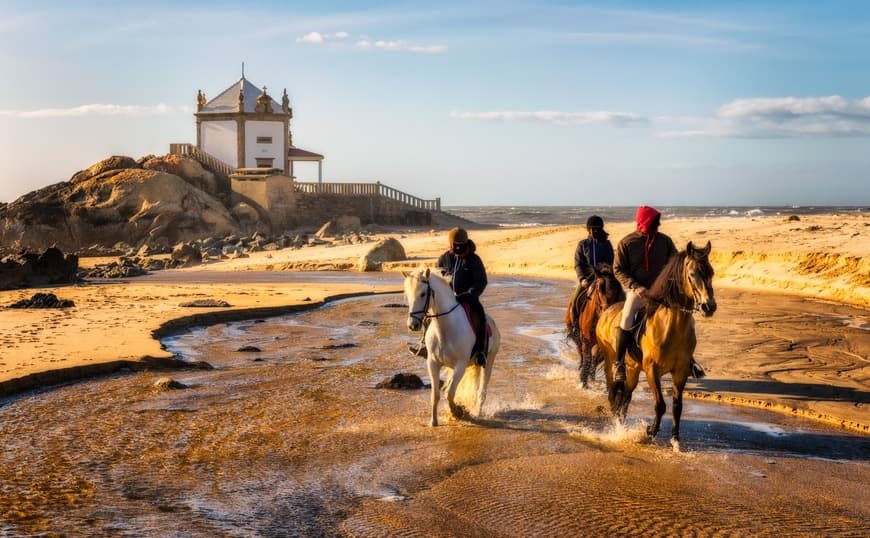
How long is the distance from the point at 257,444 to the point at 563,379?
569 cm

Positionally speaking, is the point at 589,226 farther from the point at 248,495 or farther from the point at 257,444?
the point at 248,495

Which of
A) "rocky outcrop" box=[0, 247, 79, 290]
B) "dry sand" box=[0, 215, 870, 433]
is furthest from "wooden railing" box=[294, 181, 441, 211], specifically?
"rocky outcrop" box=[0, 247, 79, 290]

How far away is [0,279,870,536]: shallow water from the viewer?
752 centimetres

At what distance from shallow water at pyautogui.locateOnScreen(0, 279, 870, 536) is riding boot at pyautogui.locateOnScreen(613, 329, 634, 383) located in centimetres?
62

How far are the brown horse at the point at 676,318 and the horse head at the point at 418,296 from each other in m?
2.41

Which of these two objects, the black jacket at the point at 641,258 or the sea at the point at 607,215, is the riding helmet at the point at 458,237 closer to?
the black jacket at the point at 641,258

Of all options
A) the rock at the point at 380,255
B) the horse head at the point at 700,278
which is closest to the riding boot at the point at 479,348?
the horse head at the point at 700,278

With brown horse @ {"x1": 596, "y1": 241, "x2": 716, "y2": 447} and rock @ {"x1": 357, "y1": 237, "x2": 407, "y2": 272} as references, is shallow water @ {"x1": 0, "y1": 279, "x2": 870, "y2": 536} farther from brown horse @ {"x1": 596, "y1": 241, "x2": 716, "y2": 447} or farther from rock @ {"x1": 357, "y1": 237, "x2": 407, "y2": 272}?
rock @ {"x1": 357, "y1": 237, "x2": 407, "y2": 272}

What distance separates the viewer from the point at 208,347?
688 inches

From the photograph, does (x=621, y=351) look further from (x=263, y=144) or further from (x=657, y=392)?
(x=263, y=144)

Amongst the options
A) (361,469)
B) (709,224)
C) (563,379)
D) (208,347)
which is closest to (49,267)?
(208,347)

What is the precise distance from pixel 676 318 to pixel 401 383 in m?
5.16

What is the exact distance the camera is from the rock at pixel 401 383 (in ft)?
44.3

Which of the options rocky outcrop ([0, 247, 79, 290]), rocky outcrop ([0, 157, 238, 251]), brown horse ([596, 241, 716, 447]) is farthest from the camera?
rocky outcrop ([0, 157, 238, 251])
